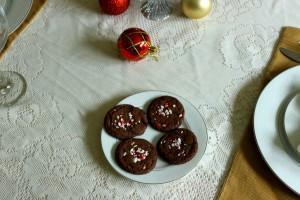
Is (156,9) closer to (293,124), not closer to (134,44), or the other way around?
(134,44)

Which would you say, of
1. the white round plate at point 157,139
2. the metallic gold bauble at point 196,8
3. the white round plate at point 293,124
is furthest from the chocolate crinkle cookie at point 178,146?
the metallic gold bauble at point 196,8

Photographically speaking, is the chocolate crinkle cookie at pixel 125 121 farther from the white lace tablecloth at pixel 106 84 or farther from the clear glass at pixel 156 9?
the clear glass at pixel 156 9

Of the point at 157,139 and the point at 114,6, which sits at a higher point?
the point at 114,6

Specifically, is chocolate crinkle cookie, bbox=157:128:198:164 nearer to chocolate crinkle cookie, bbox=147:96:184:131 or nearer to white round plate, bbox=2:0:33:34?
chocolate crinkle cookie, bbox=147:96:184:131

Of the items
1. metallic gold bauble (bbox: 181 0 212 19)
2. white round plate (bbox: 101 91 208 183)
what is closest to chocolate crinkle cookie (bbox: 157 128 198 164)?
white round plate (bbox: 101 91 208 183)

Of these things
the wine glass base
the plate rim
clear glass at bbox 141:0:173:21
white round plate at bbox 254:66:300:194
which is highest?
the plate rim

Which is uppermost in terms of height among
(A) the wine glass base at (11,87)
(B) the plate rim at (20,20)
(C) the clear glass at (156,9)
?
(B) the plate rim at (20,20)

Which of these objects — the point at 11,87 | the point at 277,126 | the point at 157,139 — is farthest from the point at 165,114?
the point at 11,87
